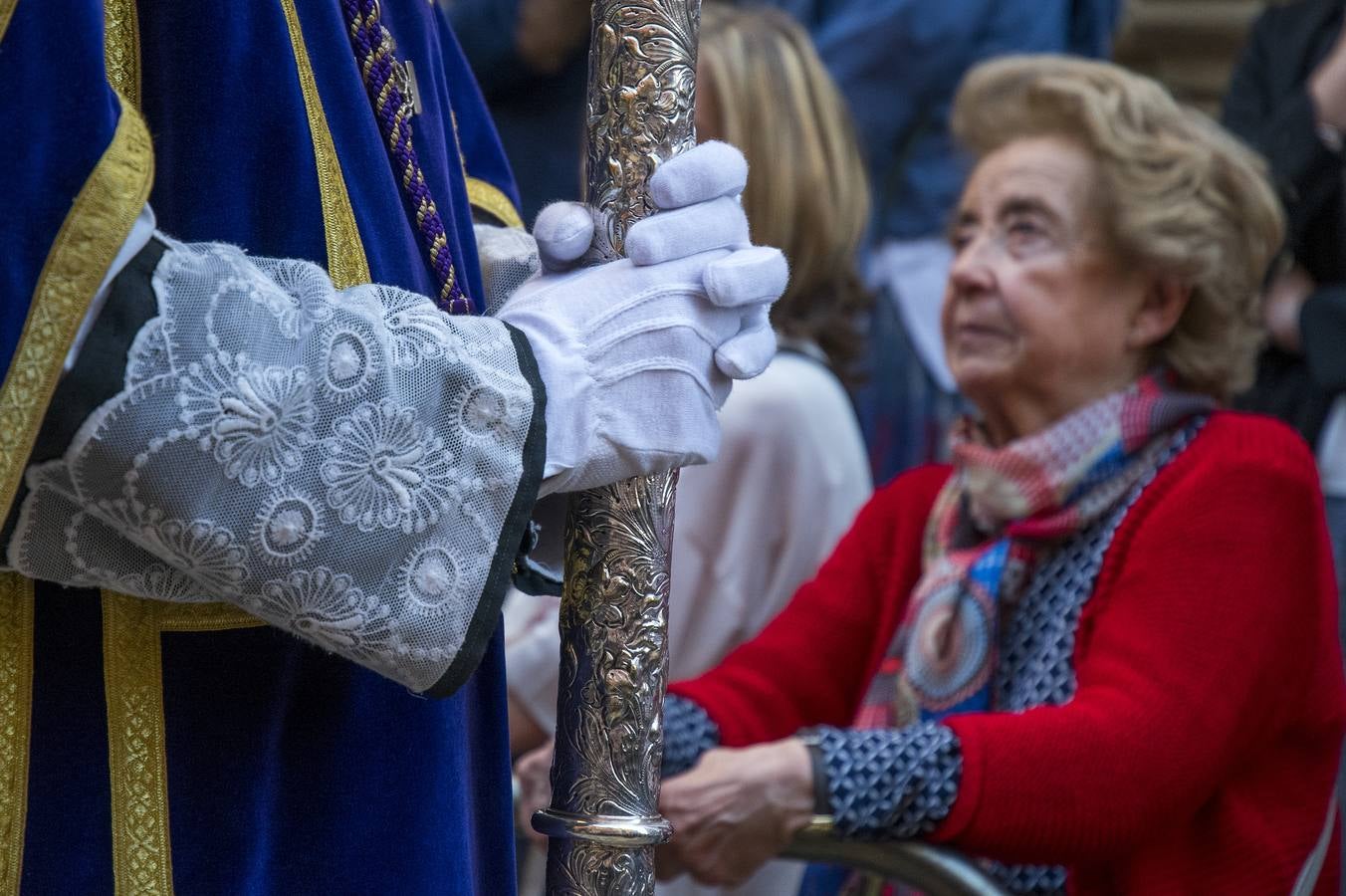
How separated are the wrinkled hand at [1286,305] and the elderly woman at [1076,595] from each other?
19.3 inches

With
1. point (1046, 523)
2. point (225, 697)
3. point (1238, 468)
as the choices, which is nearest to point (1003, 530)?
point (1046, 523)

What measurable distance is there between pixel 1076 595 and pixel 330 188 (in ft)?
4.14

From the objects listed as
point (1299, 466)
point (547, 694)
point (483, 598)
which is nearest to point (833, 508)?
point (547, 694)

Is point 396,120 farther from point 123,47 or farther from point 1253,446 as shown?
point 1253,446

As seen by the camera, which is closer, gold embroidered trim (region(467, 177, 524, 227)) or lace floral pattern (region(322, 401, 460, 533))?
lace floral pattern (region(322, 401, 460, 533))

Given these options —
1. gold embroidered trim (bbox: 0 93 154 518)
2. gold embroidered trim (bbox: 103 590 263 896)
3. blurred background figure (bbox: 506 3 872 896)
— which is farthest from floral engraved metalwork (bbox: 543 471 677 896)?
blurred background figure (bbox: 506 3 872 896)

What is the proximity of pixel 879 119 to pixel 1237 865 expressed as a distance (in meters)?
2.21

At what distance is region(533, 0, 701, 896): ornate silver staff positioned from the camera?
3.93 feet

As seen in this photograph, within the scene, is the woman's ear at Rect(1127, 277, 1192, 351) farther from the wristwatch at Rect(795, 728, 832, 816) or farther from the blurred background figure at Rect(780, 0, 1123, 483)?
the blurred background figure at Rect(780, 0, 1123, 483)

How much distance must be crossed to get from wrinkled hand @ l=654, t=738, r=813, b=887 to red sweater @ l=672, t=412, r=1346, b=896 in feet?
0.56

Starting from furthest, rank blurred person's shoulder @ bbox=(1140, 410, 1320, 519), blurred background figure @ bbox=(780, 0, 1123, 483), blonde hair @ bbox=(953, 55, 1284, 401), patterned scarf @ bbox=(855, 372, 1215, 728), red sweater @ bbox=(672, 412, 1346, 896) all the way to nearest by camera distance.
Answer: blurred background figure @ bbox=(780, 0, 1123, 483), blonde hair @ bbox=(953, 55, 1284, 401), patterned scarf @ bbox=(855, 372, 1215, 728), blurred person's shoulder @ bbox=(1140, 410, 1320, 519), red sweater @ bbox=(672, 412, 1346, 896)

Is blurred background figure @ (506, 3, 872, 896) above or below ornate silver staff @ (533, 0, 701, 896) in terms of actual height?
below

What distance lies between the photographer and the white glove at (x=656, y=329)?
1108mm

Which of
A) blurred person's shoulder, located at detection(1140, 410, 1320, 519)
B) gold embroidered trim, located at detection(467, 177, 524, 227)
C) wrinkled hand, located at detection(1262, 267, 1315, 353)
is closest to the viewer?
gold embroidered trim, located at detection(467, 177, 524, 227)
